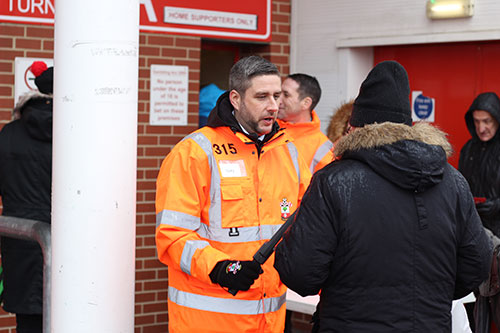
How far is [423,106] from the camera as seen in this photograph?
23.1ft

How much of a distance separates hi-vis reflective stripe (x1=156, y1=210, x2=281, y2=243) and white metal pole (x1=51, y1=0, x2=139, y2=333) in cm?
28

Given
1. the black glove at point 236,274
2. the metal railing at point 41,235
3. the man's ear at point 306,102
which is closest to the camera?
the black glove at point 236,274

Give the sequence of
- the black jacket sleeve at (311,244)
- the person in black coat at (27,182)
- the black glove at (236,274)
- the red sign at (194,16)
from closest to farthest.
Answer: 1. the black jacket sleeve at (311,244)
2. the black glove at (236,274)
3. the person in black coat at (27,182)
4. the red sign at (194,16)

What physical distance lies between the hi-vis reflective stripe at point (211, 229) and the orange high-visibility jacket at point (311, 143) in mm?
2101

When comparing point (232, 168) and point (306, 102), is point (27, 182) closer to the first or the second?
point (232, 168)

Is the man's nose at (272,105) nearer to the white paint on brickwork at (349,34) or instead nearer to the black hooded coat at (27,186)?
the black hooded coat at (27,186)

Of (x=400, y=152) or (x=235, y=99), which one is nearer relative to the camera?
(x=400, y=152)

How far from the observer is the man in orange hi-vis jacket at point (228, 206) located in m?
3.49

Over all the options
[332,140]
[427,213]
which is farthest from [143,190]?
[427,213]

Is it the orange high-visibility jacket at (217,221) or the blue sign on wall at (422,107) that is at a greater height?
the blue sign on wall at (422,107)

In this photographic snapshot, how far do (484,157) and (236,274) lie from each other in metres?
3.60

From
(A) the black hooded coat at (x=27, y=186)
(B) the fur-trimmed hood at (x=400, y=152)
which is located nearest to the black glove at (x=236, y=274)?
(B) the fur-trimmed hood at (x=400, y=152)

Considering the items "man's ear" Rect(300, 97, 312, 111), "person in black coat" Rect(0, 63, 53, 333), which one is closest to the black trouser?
"person in black coat" Rect(0, 63, 53, 333)

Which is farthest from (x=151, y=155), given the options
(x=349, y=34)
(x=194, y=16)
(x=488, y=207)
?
(x=488, y=207)
